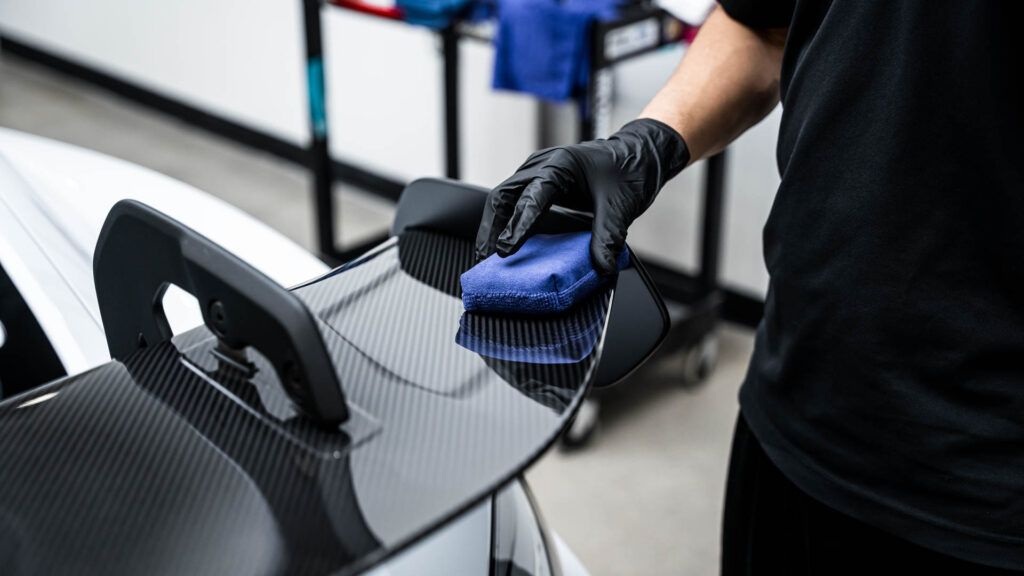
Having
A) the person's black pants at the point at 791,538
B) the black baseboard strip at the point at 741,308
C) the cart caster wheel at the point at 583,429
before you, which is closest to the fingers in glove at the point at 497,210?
the person's black pants at the point at 791,538

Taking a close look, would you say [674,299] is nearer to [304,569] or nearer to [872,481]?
[872,481]

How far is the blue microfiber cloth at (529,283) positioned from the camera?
65 cm

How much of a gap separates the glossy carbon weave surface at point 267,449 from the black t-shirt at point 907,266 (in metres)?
0.31

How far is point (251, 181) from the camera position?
12.1 ft

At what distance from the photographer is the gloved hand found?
73 cm

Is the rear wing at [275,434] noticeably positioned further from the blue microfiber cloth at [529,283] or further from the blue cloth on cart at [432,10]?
the blue cloth on cart at [432,10]

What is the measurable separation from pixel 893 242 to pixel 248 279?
1.69 ft

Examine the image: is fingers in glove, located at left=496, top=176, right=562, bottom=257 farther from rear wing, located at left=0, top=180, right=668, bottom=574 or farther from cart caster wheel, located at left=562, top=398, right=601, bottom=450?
cart caster wheel, located at left=562, top=398, right=601, bottom=450

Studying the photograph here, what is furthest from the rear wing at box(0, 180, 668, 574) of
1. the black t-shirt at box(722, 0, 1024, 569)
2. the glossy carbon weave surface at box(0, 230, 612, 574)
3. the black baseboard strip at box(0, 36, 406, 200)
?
the black baseboard strip at box(0, 36, 406, 200)

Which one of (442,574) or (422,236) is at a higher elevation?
(422,236)

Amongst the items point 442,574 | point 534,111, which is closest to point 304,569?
point 442,574

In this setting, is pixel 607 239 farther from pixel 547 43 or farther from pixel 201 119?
pixel 201 119

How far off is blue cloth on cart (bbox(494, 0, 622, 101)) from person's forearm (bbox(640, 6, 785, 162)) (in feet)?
3.43

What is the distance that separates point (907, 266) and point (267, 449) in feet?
1.73
